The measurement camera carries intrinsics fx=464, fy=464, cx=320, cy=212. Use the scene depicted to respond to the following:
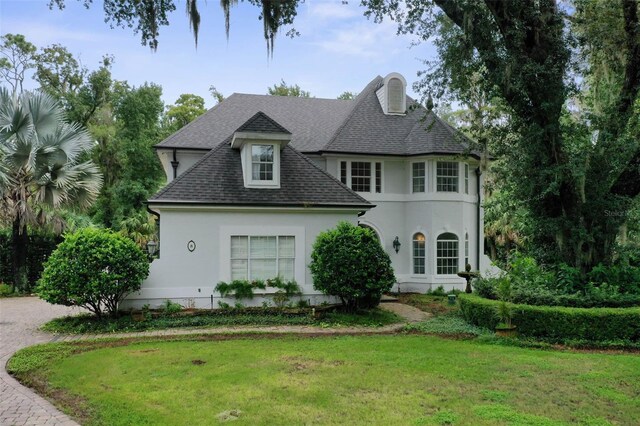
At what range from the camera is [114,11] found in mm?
11406

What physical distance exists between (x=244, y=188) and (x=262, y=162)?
40.0 inches

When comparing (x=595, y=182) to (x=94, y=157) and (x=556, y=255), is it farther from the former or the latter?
(x=94, y=157)

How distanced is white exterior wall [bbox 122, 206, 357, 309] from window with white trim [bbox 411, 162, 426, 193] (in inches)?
253

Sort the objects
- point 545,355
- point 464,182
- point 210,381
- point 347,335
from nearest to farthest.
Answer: point 210,381 → point 545,355 → point 347,335 → point 464,182

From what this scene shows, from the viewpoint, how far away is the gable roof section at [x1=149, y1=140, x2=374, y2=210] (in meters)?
13.2

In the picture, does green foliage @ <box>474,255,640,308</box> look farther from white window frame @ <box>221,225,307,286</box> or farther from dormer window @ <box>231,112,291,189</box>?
dormer window @ <box>231,112,291,189</box>

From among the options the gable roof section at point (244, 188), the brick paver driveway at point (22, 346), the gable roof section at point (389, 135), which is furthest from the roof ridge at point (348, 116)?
the brick paver driveway at point (22, 346)

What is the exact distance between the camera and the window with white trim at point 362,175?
18609 millimetres

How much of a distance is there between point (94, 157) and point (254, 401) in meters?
30.6

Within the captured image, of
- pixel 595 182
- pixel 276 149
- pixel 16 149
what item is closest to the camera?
pixel 595 182

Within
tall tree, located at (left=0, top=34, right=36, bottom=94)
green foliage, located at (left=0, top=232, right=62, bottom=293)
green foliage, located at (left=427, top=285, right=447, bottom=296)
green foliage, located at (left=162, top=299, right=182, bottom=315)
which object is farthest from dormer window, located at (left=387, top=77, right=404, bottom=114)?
tall tree, located at (left=0, top=34, right=36, bottom=94)

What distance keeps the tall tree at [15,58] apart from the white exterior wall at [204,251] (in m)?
24.7

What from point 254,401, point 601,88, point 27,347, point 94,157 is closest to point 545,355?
point 254,401

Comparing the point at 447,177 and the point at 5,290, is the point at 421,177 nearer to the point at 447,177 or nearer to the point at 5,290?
the point at 447,177
